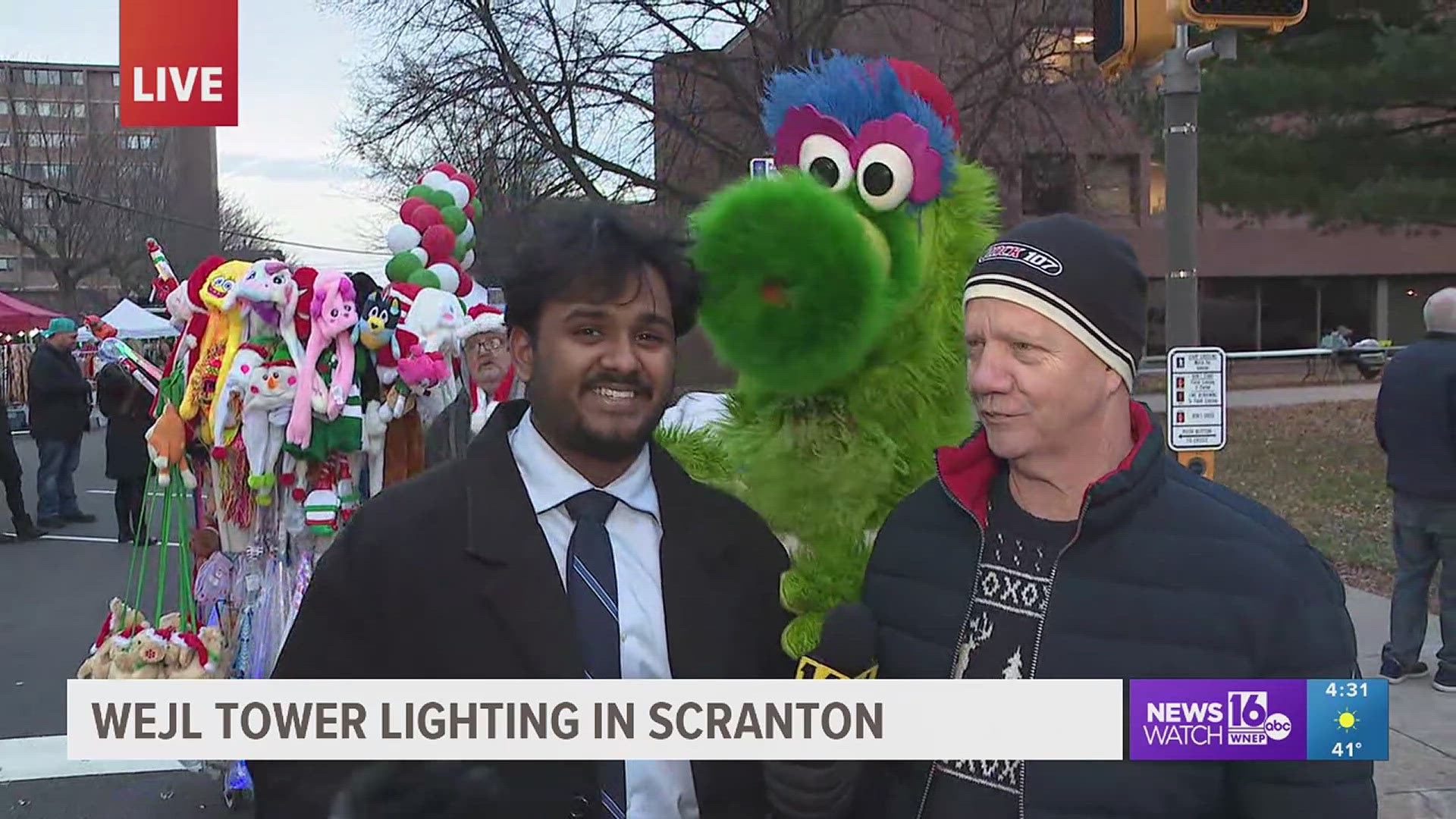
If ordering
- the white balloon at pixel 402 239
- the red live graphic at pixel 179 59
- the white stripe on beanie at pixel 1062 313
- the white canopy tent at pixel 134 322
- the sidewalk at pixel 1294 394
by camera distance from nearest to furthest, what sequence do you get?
the white stripe on beanie at pixel 1062 313, the white balloon at pixel 402 239, the red live graphic at pixel 179 59, the white canopy tent at pixel 134 322, the sidewalk at pixel 1294 394

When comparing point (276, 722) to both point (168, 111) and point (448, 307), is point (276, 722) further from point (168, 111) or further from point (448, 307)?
point (168, 111)

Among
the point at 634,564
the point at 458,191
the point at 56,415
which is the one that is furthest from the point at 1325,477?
the point at 56,415

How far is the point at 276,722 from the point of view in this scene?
1911mm

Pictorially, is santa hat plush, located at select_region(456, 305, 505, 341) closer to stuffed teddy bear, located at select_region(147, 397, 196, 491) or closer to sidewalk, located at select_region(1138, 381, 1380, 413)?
stuffed teddy bear, located at select_region(147, 397, 196, 491)

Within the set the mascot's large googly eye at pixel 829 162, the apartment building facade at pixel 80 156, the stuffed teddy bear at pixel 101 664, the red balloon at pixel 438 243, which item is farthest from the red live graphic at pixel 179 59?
the apartment building facade at pixel 80 156

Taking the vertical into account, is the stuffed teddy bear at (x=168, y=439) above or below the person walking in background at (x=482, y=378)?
below

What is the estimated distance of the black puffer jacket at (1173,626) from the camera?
167 centimetres

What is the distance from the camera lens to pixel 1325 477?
1233 centimetres

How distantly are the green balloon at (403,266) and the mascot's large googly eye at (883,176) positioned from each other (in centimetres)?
315

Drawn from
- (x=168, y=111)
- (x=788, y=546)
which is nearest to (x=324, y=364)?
(x=788, y=546)

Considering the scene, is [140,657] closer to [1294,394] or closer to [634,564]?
[634,564]

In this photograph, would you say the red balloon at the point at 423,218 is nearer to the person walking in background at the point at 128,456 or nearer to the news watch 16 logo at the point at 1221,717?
the news watch 16 logo at the point at 1221,717

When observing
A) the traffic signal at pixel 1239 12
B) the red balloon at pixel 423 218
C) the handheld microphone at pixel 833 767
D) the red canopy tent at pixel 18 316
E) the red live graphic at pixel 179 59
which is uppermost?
the red live graphic at pixel 179 59

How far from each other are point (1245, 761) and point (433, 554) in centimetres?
122
